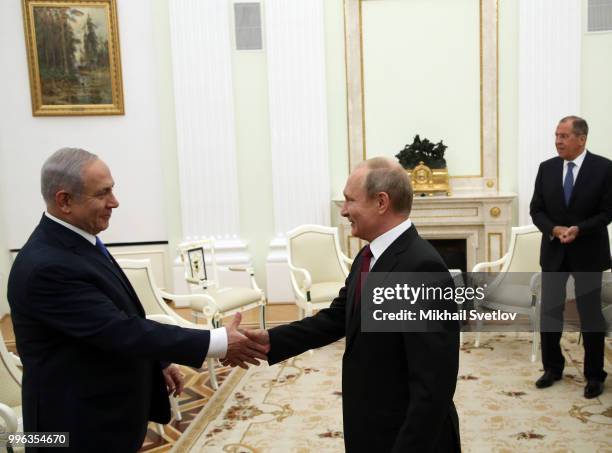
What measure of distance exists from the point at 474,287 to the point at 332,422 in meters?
2.52

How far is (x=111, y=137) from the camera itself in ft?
24.1

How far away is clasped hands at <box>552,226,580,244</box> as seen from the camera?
397 centimetres

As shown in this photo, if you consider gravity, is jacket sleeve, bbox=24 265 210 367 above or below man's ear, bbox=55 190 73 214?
below

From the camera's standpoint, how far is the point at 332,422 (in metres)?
3.98

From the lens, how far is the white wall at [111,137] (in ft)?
23.6

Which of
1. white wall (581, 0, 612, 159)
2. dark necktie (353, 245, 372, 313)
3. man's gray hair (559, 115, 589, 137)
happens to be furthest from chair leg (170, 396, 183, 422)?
white wall (581, 0, 612, 159)

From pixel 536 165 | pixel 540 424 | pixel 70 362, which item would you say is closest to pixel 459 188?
pixel 536 165

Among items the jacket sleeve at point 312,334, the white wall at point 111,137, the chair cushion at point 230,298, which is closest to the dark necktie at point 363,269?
the jacket sleeve at point 312,334

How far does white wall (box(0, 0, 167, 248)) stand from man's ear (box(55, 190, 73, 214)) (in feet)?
18.2

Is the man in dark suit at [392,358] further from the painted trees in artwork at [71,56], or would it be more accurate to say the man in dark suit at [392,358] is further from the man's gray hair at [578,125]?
the painted trees in artwork at [71,56]

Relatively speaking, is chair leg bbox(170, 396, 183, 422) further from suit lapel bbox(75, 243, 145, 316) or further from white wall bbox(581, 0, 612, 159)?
white wall bbox(581, 0, 612, 159)

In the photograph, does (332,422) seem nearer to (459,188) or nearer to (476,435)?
(476,435)

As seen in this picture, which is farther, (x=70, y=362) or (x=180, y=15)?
(x=180, y=15)

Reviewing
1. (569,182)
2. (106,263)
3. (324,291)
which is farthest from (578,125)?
(106,263)
